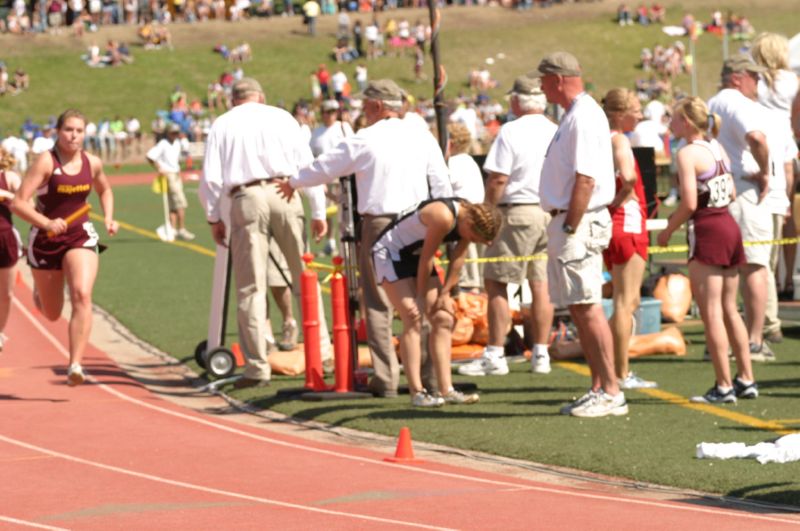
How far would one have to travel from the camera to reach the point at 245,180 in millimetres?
11898

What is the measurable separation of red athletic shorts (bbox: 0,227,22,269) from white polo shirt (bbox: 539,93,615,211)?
16.6 ft

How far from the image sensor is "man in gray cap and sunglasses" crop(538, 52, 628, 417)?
980 cm

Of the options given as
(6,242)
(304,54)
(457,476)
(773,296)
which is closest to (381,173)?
(457,476)

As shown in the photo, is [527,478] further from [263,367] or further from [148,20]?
[148,20]

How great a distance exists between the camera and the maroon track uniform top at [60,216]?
11.8 meters

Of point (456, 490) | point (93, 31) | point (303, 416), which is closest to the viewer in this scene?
point (456, 490)

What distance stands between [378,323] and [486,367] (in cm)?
141

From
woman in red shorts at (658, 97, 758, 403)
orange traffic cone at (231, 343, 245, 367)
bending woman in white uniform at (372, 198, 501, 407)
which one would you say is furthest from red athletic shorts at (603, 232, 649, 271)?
orange traffic cone at (231, 343, 245, 367)

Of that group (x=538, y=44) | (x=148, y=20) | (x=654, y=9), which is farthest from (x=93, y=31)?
(x=654, y=9)

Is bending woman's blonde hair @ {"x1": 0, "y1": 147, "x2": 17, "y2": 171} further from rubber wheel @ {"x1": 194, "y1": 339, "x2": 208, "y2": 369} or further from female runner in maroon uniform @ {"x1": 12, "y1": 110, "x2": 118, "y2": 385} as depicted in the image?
rubber wheel @ {"x1": 194, "y1": 339, "x2": 208, "y2": 369}

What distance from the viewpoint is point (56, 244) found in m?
11.8

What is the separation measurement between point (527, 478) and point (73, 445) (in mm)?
2852

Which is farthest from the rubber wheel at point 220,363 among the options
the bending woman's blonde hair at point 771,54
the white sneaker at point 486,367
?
the bending woman's blonde hair at point 771,54

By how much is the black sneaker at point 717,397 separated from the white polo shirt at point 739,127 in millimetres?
2058
